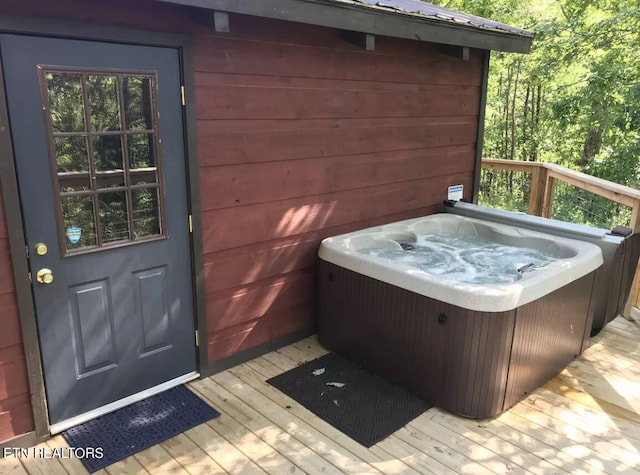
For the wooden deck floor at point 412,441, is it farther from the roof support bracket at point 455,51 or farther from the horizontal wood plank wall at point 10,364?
the roof support bracket at point 455,51

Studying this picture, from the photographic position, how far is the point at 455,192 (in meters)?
4.48

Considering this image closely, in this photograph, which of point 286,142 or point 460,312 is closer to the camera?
point 460,312

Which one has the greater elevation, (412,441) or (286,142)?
(286,142)

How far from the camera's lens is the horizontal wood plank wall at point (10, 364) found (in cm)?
214

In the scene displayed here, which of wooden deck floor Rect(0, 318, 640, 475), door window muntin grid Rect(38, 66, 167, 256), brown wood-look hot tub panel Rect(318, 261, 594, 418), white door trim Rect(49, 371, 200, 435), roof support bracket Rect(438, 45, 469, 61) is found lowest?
wooden deck floor Rect(0, 318, 640, 475)

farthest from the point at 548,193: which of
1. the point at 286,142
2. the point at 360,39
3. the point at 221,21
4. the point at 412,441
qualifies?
the point at 221,21

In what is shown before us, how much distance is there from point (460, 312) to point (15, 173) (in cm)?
215

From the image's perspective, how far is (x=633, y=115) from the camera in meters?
7.57

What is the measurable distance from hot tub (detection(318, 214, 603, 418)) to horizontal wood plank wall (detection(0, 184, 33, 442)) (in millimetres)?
1738

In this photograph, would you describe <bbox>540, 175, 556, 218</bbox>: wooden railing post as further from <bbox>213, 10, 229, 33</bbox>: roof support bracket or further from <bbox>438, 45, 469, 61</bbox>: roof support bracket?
<bbox>213, 10, 229, 33</bbox>: roof support bracket

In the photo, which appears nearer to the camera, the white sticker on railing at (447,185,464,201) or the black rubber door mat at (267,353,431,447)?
the black rubber door mat at (267,353,431,447)

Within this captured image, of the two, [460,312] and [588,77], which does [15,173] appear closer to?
[460,312]

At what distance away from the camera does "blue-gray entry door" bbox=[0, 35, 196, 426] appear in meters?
2.15

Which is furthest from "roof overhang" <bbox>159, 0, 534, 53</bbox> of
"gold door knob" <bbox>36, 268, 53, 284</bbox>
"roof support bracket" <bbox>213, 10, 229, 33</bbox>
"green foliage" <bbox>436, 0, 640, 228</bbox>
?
"green foliage" <bbox>436, 0, 640, 228</bbox>
